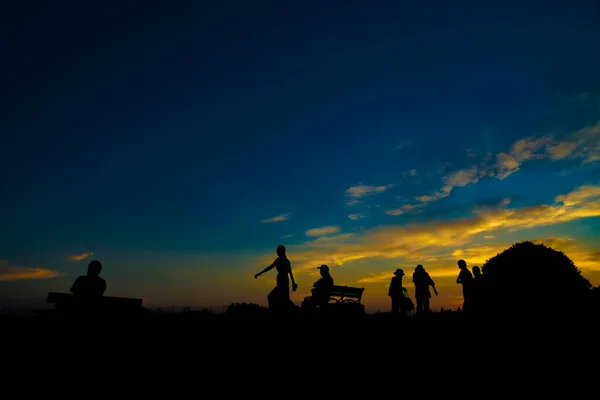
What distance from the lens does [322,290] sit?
49.1 ft

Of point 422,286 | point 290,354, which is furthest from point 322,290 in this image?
point 290,354

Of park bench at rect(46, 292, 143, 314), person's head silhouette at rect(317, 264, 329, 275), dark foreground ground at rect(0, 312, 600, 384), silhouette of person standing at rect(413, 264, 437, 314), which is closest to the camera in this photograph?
dark foreground ground at rect(0, 312, 600, 384)

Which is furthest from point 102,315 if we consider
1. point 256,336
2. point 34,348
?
point 256,336

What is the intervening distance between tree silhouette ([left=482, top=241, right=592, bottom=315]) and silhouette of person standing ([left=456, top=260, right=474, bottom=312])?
0.62m

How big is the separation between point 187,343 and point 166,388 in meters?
2.65

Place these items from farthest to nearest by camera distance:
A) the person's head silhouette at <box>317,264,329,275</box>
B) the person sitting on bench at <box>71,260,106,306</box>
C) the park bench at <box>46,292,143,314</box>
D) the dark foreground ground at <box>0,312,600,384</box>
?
the person's head silhouette at <box>317,264,329,275</box> → the park bench at <box>46,292,143,314</box> → the person sitting on bench at <box>71,260,106,306</box> → the dark foreground ground at <box>0,312,600,384</box>

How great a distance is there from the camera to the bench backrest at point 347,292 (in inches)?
640

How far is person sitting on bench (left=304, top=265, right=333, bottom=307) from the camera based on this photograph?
49.1ft

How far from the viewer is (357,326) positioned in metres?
11.8

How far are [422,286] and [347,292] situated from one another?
369 cm

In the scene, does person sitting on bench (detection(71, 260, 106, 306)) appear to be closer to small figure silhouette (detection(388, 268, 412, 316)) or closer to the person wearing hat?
the person wearing hat

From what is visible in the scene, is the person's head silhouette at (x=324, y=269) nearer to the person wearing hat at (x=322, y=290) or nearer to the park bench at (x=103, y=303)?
the person wearing hat at (x=322, y=290)

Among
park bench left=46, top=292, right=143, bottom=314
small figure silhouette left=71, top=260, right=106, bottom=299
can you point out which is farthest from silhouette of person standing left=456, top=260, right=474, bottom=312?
small figure silhouette left=71, top=260, right=106, bottom=299

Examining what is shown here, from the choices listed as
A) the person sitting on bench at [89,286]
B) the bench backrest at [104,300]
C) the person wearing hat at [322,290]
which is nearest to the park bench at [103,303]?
the bench backrest at [104,300]
